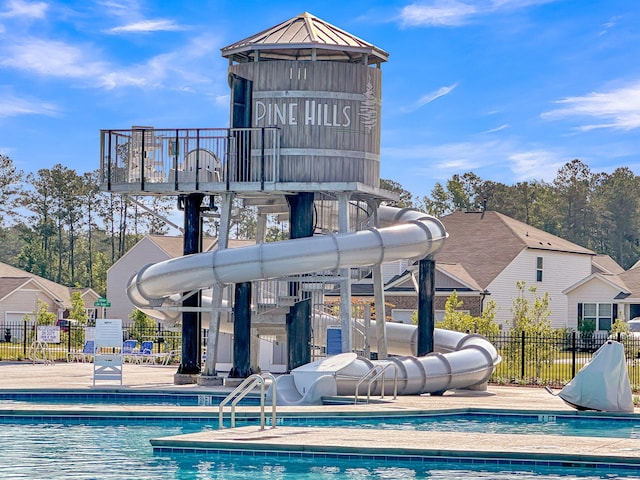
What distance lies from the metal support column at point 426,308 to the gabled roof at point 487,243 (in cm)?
2580

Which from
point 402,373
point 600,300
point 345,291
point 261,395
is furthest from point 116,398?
point 600,300

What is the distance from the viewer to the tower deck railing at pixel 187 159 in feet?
87.8

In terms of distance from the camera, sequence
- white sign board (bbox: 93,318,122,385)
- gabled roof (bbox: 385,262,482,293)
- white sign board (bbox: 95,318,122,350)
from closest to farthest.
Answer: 1. white sign board (bbox: 93,318,122,385)
2. white sign board (bbox: 95,318,122,350)
3. gabled roof (bbox: 385,262,482,293)

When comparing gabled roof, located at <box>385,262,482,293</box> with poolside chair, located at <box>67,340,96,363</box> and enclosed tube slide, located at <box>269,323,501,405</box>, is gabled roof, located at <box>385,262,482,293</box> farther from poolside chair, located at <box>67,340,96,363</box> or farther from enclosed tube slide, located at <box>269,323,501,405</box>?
enclosed tube slide, located at <box>269,323,501,405</box>

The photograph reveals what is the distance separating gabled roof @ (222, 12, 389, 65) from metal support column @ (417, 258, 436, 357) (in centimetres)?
537

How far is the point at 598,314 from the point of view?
2285 inches

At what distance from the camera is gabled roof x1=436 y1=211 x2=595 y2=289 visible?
5559 cm

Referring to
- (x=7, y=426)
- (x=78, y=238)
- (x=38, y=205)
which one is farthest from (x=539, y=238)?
(x=78, y=238)

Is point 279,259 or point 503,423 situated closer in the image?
point 503,423

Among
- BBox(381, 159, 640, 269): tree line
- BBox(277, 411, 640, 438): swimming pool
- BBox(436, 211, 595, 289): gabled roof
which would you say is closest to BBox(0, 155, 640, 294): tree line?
BBox(381, 159, 640, 269): tree line

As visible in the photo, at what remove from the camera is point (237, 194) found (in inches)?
1077

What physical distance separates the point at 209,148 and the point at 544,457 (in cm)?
1486

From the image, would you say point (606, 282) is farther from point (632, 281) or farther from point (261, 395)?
point (261, 395)

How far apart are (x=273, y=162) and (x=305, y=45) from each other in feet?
9.38
